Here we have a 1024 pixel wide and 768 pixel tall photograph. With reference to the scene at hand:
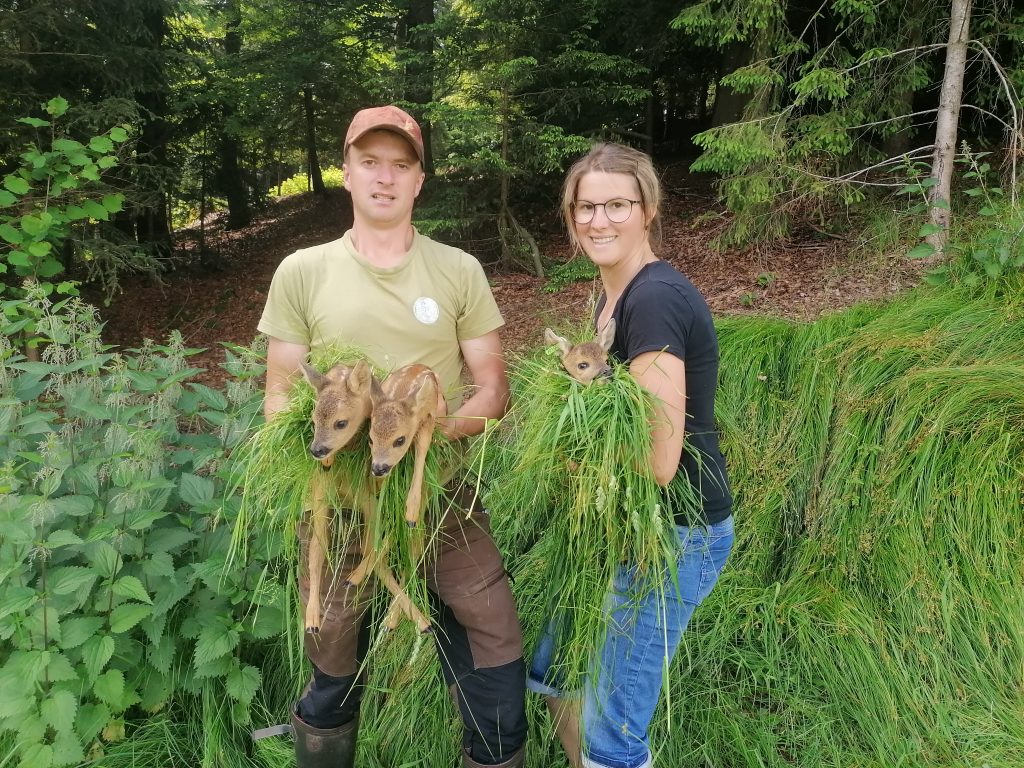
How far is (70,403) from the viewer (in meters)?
2.82

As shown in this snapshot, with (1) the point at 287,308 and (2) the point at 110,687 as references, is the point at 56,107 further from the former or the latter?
(2) the point at 110,687

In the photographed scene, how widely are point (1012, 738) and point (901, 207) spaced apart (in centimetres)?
523

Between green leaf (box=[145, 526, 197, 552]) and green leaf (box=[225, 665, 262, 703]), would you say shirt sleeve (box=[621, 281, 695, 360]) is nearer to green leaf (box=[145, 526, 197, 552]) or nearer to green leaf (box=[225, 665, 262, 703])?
green leaf (box=[145, 526, 197, 552])

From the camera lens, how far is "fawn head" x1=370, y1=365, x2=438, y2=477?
1500 mm

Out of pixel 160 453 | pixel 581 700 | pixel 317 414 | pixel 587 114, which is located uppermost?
pixel 587 114

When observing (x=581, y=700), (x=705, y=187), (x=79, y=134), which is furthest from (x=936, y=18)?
(x=79, y=134)

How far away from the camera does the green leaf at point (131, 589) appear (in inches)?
92.0

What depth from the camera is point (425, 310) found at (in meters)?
2.10

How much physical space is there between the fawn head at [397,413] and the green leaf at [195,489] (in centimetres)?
149

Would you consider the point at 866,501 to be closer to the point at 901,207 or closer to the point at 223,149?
the point at 901,207

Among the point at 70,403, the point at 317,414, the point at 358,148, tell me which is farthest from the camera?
the point at 70,403

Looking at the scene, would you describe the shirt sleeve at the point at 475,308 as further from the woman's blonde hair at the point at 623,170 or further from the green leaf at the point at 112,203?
the green leaf at the point at 112,203

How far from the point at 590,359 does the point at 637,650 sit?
962mm

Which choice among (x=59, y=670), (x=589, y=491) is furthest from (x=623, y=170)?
(x=59, y=670)
